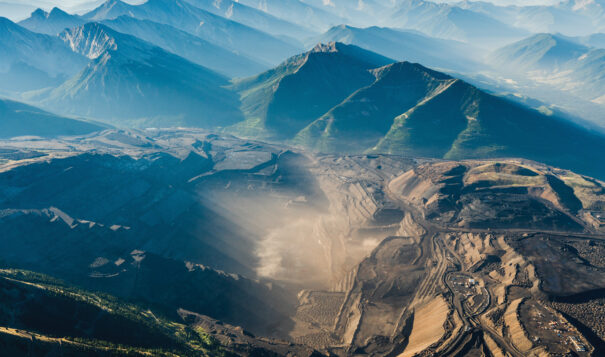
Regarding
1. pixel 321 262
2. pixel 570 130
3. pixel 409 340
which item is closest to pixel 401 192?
pixel 321 262

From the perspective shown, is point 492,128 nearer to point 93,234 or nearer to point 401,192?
point 401,192

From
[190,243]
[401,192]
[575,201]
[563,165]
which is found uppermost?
[563,165]

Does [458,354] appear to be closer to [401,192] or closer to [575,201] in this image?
[401,192]

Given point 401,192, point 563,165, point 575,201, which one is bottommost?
point 401,192

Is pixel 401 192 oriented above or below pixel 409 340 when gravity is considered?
above

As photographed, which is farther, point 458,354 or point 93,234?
point 93,234

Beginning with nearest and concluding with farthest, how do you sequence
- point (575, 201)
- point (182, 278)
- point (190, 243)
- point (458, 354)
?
point (458, 354), point (182, 278), point (190, 243), point (575, 201)

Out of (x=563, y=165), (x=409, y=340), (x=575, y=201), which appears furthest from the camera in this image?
(x=563, y=165)

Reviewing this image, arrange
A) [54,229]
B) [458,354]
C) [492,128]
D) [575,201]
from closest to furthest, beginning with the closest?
[458,354] < [54,229] < [575,201] < [492,128]

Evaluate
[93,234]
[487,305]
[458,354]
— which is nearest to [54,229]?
[93,234]
